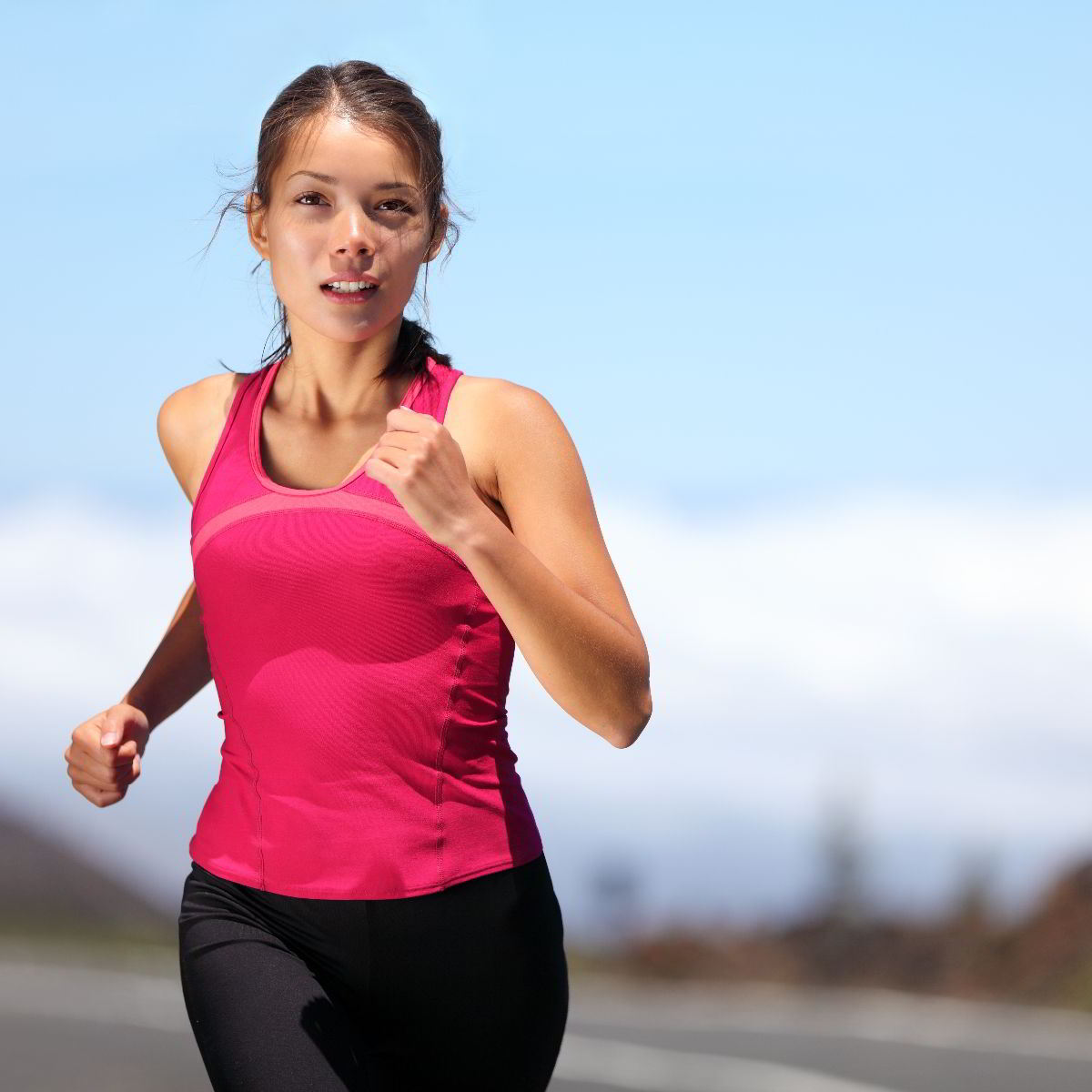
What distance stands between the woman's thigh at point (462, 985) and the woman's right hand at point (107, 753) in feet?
1.87

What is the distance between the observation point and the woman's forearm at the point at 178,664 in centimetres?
310

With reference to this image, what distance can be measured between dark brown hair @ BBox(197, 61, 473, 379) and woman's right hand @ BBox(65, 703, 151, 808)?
0.71 meters

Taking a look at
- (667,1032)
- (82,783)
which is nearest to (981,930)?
(667,1032)

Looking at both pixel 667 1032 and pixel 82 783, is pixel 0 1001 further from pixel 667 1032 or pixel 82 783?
pixel 82 783

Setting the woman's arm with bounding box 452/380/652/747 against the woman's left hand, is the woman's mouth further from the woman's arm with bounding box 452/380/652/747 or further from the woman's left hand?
the woman's left hand

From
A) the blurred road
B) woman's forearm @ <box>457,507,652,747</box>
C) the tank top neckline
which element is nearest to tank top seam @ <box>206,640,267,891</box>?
the tank top neckline

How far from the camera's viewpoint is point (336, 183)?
2785 millimetres

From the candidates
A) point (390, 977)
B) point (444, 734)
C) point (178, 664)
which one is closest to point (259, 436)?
point (178, 664)

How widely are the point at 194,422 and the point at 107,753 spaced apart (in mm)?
557

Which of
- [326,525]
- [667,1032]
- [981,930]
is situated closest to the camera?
[326,525]

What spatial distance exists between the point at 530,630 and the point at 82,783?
982mm

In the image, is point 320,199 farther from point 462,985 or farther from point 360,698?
point 462,985

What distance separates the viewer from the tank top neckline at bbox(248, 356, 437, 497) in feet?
8.70

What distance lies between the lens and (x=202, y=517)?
A: 9.03ft
